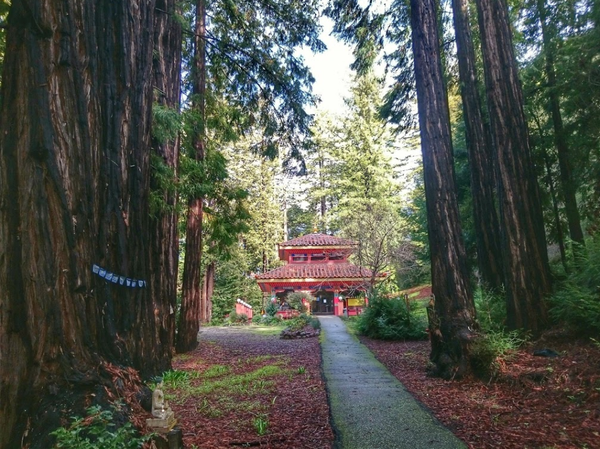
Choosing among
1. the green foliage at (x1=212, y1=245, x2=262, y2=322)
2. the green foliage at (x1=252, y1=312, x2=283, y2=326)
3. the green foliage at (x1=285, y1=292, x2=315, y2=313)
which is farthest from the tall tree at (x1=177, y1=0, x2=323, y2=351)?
the green foliage at (x1=212, y1=245, x2=262, y2=322)

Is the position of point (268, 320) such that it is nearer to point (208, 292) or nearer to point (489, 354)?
point (208, 292)

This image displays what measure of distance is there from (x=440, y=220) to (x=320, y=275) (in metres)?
20.4

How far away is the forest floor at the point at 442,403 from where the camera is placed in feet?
12.3

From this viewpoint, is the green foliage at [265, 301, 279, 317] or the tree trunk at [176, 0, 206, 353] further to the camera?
the green foliage at [265, 301, 279, 317]

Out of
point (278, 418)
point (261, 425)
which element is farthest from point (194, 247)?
point (261, 425)

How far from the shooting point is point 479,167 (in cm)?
1069

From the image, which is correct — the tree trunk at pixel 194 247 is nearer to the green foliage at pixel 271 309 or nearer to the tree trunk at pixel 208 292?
the green foliage at pixel 271 309

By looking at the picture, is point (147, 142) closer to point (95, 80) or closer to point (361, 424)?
point (95, 80)

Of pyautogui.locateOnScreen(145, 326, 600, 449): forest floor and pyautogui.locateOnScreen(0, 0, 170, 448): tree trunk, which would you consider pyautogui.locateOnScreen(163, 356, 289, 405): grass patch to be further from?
pyautogui.locateOnScreen(0, 0, 170, 448): tree trunk

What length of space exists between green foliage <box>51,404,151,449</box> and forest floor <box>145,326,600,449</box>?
1313mm

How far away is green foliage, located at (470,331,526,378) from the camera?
5715 mm

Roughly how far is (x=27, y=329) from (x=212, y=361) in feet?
23.1

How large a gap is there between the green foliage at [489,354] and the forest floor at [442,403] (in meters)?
0.10

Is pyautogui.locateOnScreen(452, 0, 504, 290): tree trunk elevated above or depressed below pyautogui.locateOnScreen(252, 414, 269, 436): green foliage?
above
